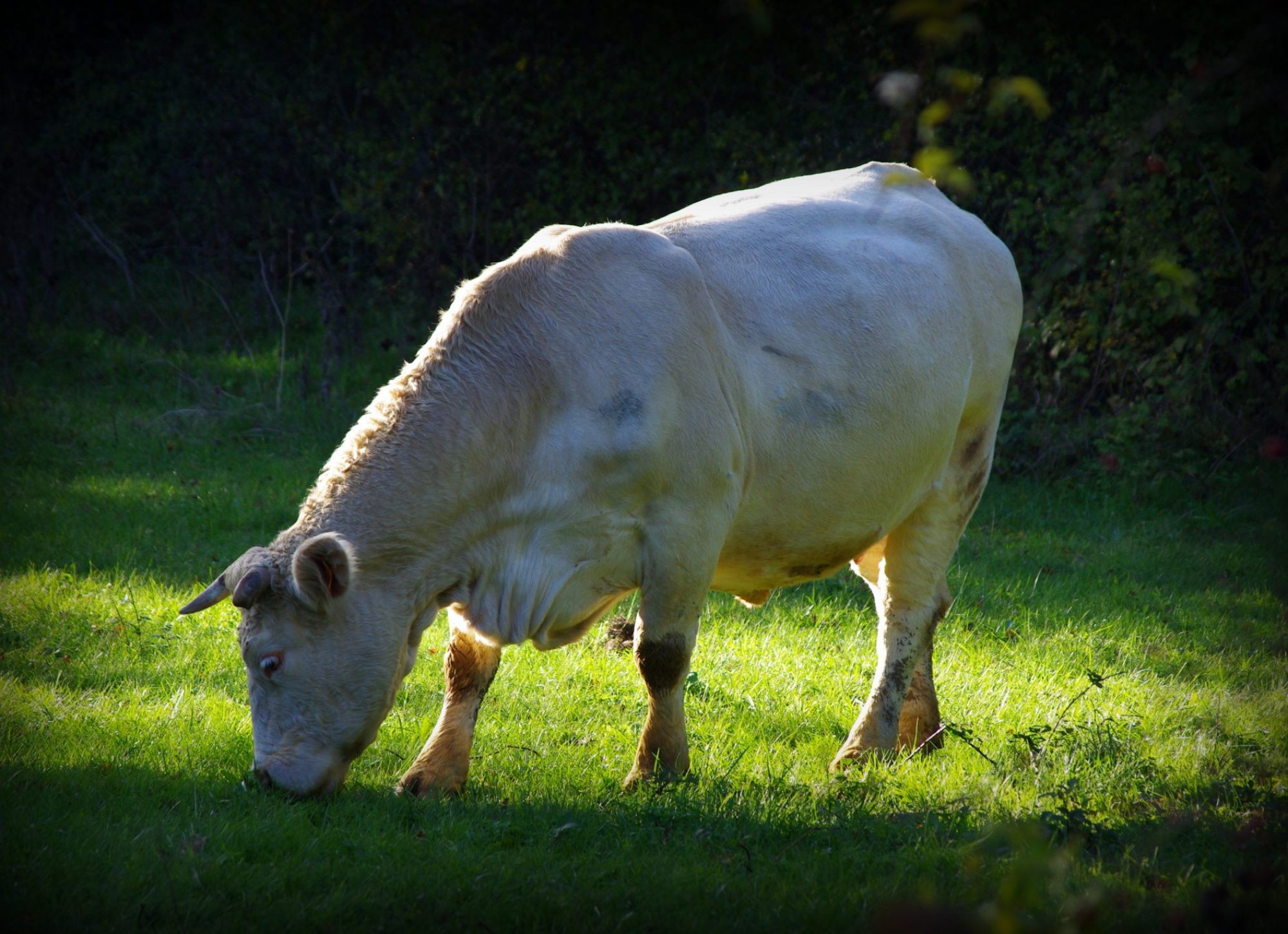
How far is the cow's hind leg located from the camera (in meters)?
5.14

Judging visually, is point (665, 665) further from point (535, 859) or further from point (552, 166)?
point (552, 166)

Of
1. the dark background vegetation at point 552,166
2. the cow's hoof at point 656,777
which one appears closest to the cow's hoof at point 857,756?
the cow's hoof at point 656,777

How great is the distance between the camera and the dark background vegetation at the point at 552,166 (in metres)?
8.98

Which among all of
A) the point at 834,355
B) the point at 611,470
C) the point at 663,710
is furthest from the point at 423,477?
the point at 834,355

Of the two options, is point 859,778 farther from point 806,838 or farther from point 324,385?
point 324,385

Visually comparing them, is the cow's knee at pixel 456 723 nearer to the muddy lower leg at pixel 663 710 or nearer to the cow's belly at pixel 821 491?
the muddy lower leg at pixel 663 710

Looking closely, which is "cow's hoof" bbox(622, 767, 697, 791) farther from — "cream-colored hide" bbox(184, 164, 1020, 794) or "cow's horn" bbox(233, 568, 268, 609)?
"cow's horn" bbox(233, 568, 268, 609)

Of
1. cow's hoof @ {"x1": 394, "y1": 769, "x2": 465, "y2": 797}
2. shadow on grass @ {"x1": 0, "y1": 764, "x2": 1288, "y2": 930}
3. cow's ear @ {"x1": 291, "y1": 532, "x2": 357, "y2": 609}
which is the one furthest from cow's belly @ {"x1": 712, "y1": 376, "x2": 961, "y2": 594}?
cow's ear @ {"x1": 291, "y1": 532, "x2": 357, "y2": 609}

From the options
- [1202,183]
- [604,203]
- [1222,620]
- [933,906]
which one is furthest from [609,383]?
[604,203]

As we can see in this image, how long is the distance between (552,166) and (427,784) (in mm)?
8036

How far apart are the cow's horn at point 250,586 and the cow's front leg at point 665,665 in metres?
1.34

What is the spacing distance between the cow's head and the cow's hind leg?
2.08m

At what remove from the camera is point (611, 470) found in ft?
13.6

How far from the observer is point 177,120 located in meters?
13.3
